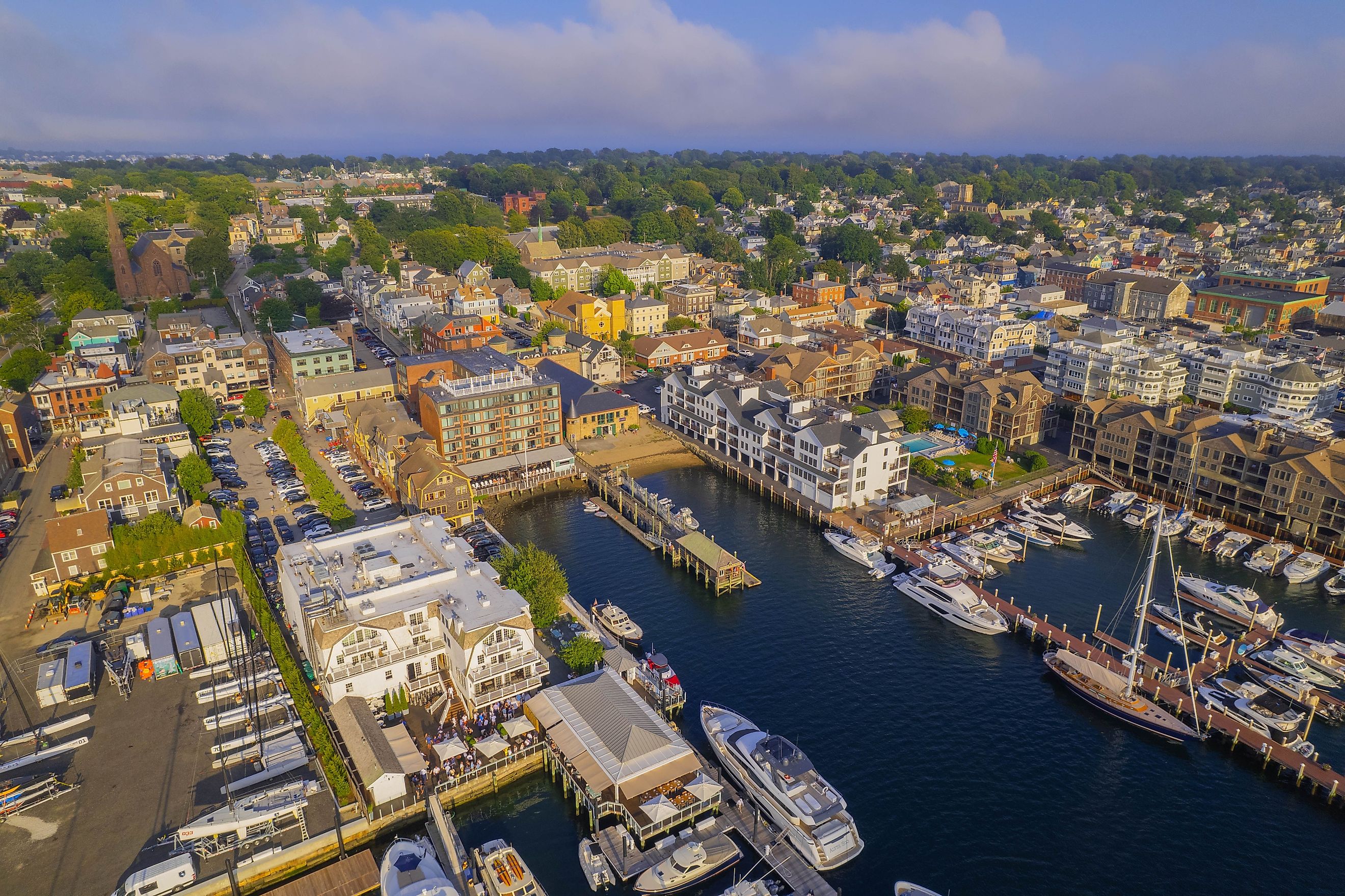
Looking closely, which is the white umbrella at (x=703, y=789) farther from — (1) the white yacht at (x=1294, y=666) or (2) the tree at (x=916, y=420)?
(2) the tree at (x=916, y=420)

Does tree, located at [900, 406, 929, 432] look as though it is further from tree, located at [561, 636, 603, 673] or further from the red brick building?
the red brick building

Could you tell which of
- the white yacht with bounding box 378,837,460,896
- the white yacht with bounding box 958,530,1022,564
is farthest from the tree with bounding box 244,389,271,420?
the white yacht with bounding box 958,530,1022,564

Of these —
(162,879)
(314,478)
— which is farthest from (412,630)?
(314,478)

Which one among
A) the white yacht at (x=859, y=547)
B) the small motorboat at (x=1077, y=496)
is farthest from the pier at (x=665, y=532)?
the small motorboat at (x=1077, y=496)

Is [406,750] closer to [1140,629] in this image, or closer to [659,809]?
[659,809]

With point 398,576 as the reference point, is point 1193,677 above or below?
below

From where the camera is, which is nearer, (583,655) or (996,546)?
(583,655)
